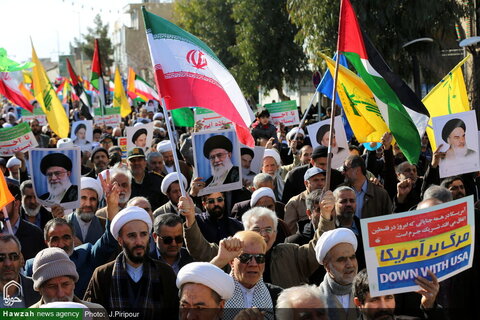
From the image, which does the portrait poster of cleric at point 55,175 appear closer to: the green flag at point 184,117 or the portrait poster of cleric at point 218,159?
the portrait poster of cleric at point 218,159

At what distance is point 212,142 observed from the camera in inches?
313

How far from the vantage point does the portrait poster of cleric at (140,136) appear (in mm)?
13484

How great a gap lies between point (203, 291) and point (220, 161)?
11.0 feet

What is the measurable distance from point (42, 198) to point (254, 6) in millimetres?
25850

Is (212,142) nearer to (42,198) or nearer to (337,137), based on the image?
(42,198)

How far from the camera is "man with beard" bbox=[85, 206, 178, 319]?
5.43 metres

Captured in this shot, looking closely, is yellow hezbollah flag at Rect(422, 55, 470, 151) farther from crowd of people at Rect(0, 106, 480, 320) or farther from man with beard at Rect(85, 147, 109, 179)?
man with beard at Rect(85, 147, 109, 179)

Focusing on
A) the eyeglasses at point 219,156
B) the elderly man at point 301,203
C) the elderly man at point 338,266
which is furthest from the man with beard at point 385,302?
the elderly man at point 301,203

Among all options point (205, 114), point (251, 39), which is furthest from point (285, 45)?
point (205, 114)

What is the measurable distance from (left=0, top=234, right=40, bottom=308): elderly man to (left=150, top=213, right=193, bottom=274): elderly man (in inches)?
39.7

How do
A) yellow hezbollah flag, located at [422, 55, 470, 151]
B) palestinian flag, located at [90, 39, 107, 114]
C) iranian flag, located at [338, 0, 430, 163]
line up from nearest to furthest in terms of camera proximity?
iranian flag, located at [338, 0, 430, 163] < yellow hezbollah flag, located at [422, 55, 470, 151] < palestinian flag, located at [90, 39, 107, 114]

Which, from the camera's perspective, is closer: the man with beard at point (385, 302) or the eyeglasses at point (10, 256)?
Result: the man with beard at point (385, 302)

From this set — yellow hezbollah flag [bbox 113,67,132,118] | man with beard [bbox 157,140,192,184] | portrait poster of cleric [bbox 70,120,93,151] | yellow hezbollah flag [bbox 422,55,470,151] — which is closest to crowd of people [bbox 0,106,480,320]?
yellow hezbollah flag [bbox 422,55,470,151]

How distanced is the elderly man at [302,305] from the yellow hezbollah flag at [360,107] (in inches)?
172
